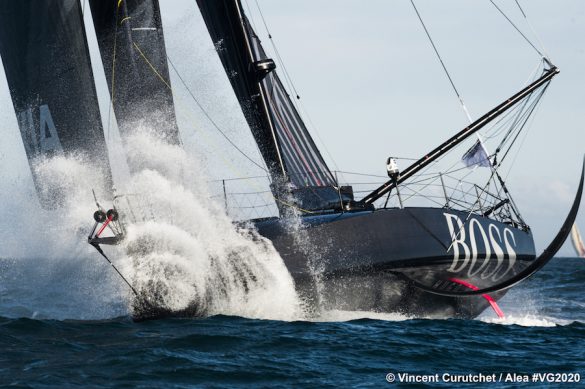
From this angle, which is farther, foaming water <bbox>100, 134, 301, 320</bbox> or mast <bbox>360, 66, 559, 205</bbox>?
mast <bbox>360, 66, 559, 205</bbox>

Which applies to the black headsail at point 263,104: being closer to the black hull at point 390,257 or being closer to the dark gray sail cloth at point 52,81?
the black hull at point 390,257

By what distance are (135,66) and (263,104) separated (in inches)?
79.6

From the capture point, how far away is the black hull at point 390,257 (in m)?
11.5

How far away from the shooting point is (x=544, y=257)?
1313cm

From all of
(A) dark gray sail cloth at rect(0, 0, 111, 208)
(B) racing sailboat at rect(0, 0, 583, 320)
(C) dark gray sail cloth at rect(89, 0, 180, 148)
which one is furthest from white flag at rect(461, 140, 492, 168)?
(A) dark gray sail cloth at rect(0, 0, 111, 208)

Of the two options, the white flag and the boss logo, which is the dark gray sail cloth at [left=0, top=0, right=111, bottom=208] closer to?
the boss logo

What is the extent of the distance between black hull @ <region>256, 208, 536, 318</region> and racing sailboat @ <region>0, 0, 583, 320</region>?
0.05 feet

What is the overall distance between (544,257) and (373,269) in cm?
295

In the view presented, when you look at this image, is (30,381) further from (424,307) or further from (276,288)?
(424,307)

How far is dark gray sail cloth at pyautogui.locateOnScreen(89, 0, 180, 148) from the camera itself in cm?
1315

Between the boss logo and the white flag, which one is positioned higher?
the white flag

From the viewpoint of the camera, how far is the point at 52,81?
1237 centimetres

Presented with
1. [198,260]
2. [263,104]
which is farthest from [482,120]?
[198,260]

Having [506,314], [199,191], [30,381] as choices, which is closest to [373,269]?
[199,191]
